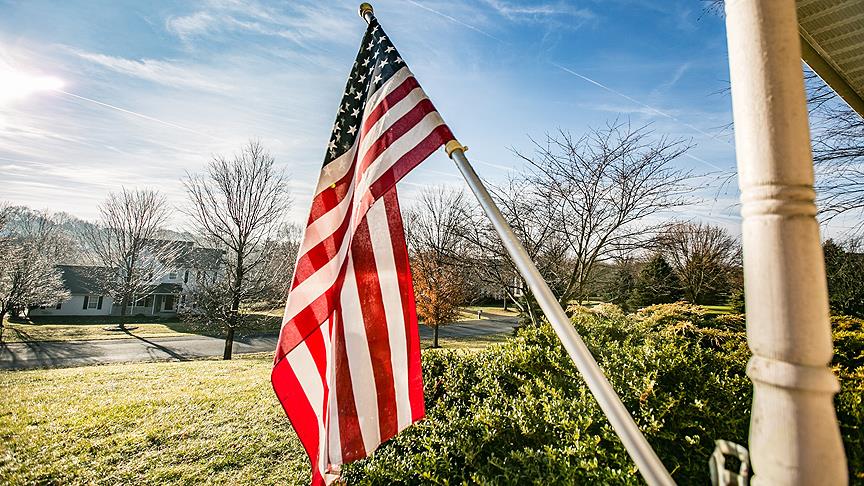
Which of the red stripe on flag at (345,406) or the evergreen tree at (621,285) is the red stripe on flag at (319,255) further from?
the evergreen tree at (621,285)

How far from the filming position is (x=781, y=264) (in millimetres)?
856

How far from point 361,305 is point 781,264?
5.71 ft

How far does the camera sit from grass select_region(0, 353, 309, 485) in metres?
4.39

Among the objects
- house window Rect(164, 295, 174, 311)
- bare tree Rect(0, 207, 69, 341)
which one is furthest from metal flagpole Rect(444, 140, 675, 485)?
house window Rect(164, 295, 174, 311)

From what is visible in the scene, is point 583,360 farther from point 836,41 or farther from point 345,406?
point 836,41

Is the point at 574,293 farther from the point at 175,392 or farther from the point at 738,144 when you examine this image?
the point at 738,144

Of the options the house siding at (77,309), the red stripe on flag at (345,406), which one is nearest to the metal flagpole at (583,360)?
the red stripe on flag at (345,406)

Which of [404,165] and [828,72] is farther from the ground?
[828,72]

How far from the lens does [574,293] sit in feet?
31.9

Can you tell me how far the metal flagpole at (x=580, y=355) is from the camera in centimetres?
110

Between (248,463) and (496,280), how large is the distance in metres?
6.35

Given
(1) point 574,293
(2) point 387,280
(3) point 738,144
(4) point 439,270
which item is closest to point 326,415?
(2) point 387,280

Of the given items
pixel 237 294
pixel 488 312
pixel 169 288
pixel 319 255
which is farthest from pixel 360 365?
pixel 169 288

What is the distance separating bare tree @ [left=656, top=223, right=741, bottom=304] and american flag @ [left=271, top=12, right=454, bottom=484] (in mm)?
14109
